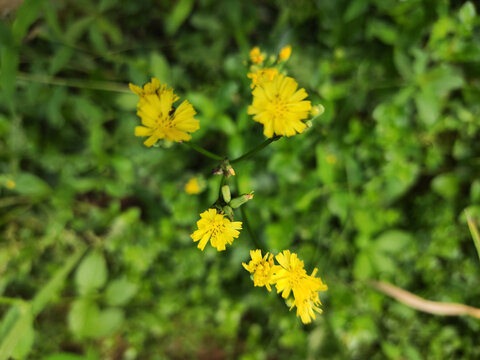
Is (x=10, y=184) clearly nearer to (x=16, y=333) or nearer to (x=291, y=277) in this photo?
(x=16, y=333)

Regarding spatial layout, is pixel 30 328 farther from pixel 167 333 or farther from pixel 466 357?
pixel 466 357

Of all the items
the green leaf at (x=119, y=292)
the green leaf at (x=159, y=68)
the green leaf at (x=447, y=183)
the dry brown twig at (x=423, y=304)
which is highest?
the green leaf at (x=159, y=68)

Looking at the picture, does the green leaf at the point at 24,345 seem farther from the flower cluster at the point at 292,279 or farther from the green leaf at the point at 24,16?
the green leaf at the point at 24,16

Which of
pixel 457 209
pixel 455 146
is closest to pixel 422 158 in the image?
pixel 455 146

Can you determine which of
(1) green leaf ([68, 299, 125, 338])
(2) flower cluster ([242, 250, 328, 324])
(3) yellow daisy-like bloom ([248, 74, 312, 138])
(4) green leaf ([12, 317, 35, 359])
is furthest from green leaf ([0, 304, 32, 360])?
(3) yellow daisy-like bloom ([248, 74, 312, 138])

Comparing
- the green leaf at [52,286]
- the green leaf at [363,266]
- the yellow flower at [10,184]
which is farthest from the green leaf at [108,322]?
the green leaf at [363,266]

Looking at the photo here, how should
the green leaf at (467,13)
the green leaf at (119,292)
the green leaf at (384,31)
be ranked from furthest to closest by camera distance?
the green leaf at (119,292) → the green leaf at (384,31) → the green leaf at (467,13)
